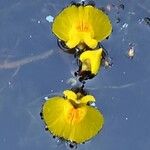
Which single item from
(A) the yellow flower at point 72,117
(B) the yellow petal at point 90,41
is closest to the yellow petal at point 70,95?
(A) the yellow flower at point 72,117

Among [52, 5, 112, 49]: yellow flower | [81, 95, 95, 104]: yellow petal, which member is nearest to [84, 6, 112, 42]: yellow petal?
[52, 5, 112, 49]: yellow flower

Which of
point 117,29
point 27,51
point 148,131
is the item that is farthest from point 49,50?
point 148,131

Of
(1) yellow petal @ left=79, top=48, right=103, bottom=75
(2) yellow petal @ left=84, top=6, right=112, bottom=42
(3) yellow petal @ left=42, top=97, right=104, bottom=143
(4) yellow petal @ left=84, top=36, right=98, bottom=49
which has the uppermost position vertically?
(2) yellow petal @ left=84, top=6, right=112, bottom=42

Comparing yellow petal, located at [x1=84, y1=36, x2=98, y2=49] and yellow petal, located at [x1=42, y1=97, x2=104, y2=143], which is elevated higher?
yellow petal, located at [x1=84, y1=36, x2=98, y2=49]

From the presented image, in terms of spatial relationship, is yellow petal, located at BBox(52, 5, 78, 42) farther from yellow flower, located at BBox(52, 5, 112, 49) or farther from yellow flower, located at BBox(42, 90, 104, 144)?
yellow flower, located at BBox(42, 90, 104, 144)

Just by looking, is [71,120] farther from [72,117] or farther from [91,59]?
[91,59]

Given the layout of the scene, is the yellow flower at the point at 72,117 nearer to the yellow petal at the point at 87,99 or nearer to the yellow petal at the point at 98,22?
the yellow petal at the point at 87,99
